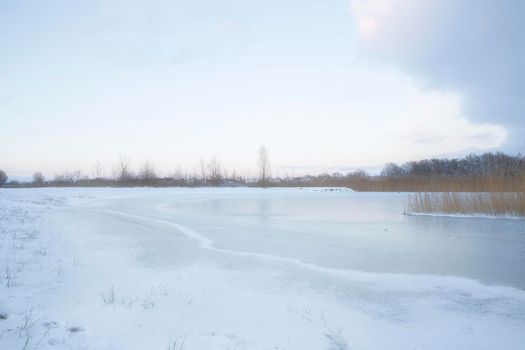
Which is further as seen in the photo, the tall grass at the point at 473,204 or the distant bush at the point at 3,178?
the distant bush at the point at 3,178

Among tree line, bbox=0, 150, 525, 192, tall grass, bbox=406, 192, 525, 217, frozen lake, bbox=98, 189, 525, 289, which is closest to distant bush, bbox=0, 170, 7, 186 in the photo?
tree line, bbox=0, 150, 525, 192

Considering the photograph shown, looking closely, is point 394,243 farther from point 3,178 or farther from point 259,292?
point 3,178

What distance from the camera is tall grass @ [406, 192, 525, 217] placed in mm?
10648

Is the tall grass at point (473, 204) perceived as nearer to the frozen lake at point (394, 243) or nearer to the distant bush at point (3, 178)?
the frozen lake at point (394, 243)

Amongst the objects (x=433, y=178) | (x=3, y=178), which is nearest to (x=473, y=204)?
(x=433, y=178)

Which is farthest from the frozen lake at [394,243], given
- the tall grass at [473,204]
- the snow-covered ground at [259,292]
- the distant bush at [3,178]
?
the distant bush at [3,178]

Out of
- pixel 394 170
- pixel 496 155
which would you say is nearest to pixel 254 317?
pixel 496 155

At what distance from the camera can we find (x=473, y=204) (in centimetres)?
1155

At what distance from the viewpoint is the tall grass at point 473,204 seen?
10648 mm

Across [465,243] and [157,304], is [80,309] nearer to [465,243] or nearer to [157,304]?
[157,304]

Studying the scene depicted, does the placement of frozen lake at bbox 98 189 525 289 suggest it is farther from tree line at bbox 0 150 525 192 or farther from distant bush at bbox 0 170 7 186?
distant bush at bbox 0 170 7 186

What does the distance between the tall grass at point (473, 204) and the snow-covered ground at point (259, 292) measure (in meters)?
4.26

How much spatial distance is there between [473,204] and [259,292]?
10623 mm

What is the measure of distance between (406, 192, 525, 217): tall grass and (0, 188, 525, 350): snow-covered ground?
4.26 metres
